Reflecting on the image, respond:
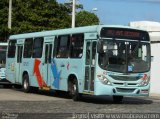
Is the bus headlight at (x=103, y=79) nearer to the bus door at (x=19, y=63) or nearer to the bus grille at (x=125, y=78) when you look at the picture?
the bus grille at (x=125, y=78)

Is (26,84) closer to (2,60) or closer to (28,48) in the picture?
(28,48)

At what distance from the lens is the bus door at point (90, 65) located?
20.4m

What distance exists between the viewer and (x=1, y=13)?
50.0 meters

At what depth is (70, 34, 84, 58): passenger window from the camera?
21.5 meters

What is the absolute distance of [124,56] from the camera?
20.4 metres

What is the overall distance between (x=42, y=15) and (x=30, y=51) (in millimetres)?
23443

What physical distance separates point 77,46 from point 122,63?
7.57 feet

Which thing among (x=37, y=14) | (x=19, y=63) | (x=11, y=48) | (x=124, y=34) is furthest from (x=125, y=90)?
(x=37, y=14)

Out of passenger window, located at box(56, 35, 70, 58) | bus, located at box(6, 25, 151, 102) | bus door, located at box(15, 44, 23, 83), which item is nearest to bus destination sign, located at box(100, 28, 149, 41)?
bus, located at box(6, 25, 151, 102)

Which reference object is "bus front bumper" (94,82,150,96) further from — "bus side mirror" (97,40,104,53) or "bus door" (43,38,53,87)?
"bus door" (43,38,53,87)

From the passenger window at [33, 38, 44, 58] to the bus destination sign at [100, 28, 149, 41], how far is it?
5560 mm

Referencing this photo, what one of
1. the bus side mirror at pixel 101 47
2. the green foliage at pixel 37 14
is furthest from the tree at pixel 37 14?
the bus side mirror at pixel 101 47

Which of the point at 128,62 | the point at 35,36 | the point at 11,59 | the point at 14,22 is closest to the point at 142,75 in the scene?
the point at 128,62

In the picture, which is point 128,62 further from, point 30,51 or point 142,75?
point 30,51
